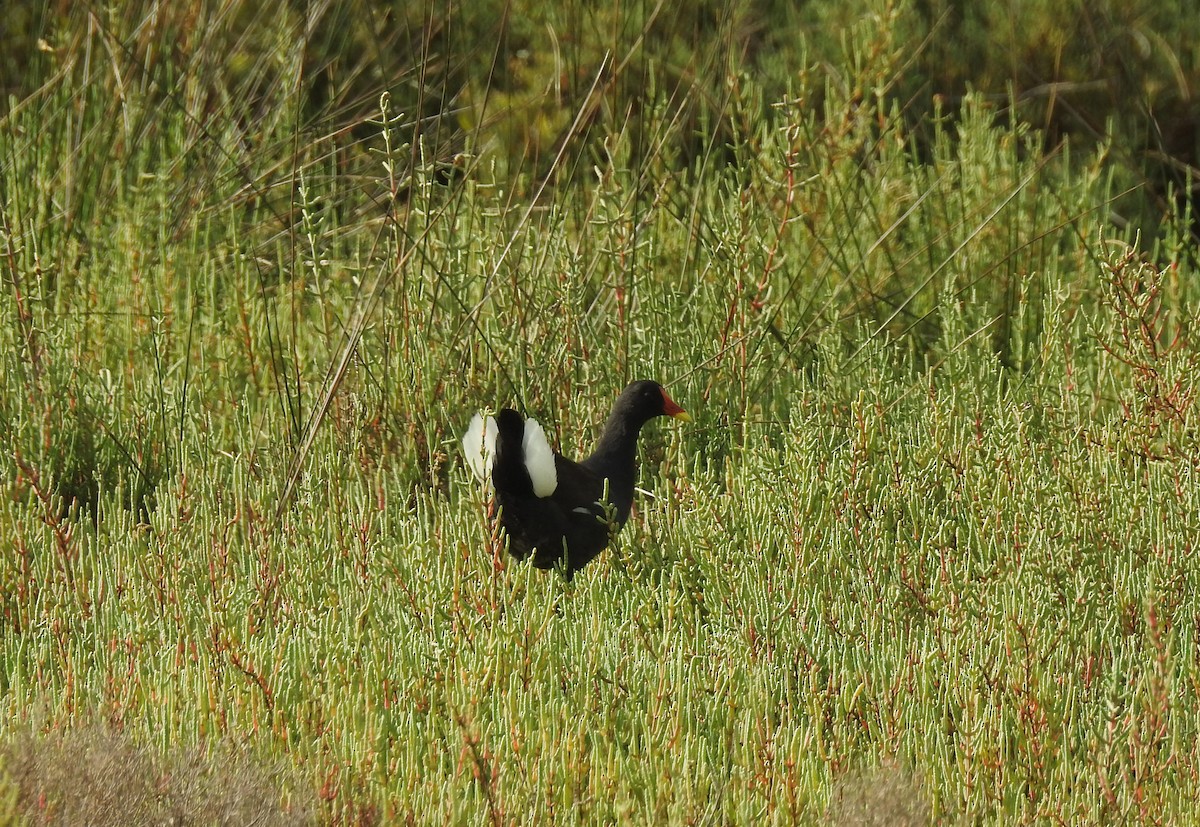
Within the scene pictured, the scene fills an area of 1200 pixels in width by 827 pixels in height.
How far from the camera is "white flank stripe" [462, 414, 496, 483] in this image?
12.1 feet

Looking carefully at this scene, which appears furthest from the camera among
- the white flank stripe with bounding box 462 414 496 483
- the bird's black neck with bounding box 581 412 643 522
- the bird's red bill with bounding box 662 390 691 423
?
the bird's red bill with bounding box 662 390 691 423

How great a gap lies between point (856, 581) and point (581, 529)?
27.4 inches

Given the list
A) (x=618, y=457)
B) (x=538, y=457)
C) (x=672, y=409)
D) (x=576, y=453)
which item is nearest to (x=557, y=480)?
(x=538, y=457)

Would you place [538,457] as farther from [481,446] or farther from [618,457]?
[618,457]

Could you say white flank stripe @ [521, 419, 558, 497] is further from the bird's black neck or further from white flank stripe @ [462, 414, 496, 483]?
the bird's black neck

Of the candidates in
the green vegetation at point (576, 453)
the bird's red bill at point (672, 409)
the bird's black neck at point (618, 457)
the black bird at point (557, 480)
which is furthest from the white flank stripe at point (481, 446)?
the bird's red bill at point (672, 409)

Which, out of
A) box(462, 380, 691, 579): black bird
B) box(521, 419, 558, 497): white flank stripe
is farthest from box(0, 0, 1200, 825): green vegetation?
box(521, 419, 558, 497): white flank stripe

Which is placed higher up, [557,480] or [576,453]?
[557,480]

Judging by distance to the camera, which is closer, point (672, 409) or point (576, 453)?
point (672, 409)

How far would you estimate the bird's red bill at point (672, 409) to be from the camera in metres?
4.36

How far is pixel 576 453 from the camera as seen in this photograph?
4746 mm

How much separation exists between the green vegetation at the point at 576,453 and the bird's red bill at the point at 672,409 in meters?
0.14

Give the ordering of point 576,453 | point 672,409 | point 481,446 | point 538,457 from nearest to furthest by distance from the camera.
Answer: point 538,457, point 481,446, point 672,409, point 576,453

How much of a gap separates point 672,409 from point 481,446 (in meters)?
0.75
